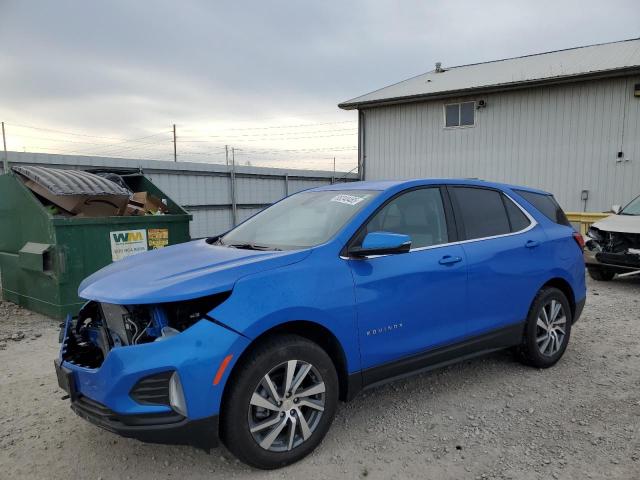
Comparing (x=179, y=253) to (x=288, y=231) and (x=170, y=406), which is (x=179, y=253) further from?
(x=170, y=406)

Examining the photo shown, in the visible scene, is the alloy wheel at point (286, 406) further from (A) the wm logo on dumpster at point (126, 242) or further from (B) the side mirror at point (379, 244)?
(A) the wm logo on dumpster at point (126, 242)

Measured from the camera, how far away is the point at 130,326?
2.71 meters

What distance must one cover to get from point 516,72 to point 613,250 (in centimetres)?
959

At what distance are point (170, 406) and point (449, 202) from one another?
243cm

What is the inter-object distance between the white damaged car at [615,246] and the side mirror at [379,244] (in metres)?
6.07

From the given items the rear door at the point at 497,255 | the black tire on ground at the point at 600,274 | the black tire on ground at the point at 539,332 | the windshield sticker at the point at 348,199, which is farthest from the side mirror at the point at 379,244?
the black tire on ground at the point at 600,274

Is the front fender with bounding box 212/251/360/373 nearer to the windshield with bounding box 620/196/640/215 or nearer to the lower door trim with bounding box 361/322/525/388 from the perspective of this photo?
the lower door trim with bounding box 361/322/525/388

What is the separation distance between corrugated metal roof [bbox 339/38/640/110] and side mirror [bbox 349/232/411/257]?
12852mm

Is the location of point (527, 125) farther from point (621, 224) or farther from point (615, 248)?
point (615, 248)

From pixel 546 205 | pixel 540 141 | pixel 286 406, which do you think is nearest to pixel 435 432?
pixel 286 406

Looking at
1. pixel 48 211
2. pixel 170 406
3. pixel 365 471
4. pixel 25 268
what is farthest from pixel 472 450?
pixel 25 268

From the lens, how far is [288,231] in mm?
3494

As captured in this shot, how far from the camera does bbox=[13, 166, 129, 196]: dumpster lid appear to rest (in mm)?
5742

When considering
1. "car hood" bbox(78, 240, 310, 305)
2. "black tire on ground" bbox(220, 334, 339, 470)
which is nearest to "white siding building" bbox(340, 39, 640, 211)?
"car hood" bbox(78, 240, 310, 305)
